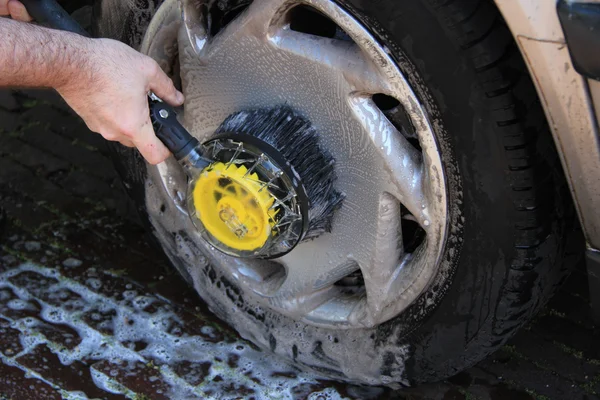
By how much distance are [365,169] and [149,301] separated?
97 cm

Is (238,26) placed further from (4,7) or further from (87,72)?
(4,7)

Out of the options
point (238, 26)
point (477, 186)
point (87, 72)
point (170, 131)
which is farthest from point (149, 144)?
point (477, 186)

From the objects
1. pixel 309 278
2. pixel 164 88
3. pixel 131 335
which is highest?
pixel 164 88

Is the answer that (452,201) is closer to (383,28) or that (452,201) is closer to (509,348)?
(383,28)

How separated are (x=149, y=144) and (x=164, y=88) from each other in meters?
0.14

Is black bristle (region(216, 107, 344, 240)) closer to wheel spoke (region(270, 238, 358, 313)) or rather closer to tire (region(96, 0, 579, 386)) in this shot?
wheel spoke (region(270, 238, 358, 313))

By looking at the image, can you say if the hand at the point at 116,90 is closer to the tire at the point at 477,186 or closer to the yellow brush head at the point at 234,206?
the yellow brush head at the point at 234,206

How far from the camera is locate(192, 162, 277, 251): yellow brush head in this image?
1.71 meters

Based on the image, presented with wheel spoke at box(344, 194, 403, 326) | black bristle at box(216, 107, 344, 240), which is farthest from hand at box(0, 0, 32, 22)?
wheel spoke at box(344, 194, 403, 326)

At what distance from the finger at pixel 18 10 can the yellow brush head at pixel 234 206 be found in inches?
24.8

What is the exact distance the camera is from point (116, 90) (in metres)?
1.65

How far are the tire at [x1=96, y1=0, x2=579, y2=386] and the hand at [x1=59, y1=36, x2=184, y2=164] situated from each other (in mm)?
304

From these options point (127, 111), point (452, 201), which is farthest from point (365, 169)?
point (127, 111)

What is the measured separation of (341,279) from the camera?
1978 mm
